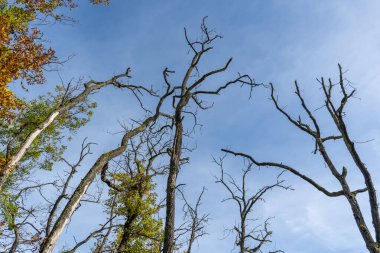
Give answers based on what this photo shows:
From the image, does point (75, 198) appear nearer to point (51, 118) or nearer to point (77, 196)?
point (77, 196)

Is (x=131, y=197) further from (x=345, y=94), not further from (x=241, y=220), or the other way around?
(x=345, y=94)

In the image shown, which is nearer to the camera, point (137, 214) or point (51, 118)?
point (51, 118)

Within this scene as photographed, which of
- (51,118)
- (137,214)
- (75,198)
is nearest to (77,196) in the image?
(75,198)

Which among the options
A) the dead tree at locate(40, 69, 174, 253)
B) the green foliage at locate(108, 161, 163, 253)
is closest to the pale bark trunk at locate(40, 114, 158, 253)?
the dead tree at locate(40, 69, 174, 253)

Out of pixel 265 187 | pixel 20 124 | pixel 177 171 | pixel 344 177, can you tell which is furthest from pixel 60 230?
pixel 265 187

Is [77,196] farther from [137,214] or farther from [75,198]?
[137,214]

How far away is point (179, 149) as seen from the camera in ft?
35.6

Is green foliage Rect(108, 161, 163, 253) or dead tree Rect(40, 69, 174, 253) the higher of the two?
green foliage Rect(108, 161, 163, 253)

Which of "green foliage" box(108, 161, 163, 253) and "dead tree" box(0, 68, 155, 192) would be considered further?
"green foliage" box(108, 161, 163, 253)

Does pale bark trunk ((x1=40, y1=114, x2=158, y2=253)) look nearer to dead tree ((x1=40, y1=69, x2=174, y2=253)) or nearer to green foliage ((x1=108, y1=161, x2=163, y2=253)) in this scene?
dead tree ((x1=40, y1=69, x2=174, y2=253))

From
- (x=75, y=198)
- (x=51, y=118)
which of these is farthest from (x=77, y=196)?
(x=51, y=118)

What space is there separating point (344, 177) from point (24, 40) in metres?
10.9

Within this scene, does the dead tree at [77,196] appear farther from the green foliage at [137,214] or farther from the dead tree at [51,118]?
the green foliage at [137,214]

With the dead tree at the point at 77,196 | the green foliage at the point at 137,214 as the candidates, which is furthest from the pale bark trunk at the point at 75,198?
the green foliage at the point at 137,214
